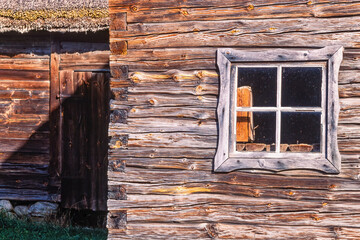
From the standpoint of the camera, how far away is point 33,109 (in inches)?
285

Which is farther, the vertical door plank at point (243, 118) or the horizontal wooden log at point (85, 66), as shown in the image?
the horizontal wooden log at point (85, 66)

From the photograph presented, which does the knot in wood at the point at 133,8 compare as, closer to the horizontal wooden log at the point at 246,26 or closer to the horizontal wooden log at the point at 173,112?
the horizontal wooden log at the point at 246,26

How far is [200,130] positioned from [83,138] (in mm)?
3330

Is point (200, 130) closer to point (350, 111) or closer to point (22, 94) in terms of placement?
point (350, 111)

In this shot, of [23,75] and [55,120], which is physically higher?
[23,75]

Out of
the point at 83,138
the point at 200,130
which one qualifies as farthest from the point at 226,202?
the point at 83,138

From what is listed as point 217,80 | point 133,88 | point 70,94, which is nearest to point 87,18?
point 70,94

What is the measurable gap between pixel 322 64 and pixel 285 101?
9.30ft

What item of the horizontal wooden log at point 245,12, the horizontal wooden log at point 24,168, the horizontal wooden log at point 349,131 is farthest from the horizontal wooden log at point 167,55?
the horizontal wooden log at point 24,168

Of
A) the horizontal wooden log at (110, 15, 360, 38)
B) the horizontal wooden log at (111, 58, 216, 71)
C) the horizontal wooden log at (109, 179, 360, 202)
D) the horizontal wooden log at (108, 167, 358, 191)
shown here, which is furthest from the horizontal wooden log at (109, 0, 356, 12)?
the horizontal wooden log at (109, 179, 360, 202)

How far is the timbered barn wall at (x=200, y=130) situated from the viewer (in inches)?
166

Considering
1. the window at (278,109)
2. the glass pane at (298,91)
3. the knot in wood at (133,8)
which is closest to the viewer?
the window at (278,109)

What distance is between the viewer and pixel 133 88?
4.44 meters

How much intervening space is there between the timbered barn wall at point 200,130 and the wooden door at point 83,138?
2718mm
